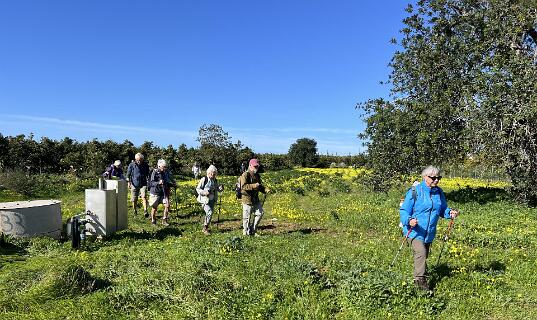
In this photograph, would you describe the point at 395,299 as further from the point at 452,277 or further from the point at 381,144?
the point at 381,144

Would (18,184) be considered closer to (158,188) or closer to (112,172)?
(112,172)

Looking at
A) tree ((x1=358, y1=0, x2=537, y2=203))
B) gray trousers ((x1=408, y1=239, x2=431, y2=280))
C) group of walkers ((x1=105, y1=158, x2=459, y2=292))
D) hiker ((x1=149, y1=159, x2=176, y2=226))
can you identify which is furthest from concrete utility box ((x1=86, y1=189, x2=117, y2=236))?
tree ((x1=358, y1=0, x2=537, y2=203))

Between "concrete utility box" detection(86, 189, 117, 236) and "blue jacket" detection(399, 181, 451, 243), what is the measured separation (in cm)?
846

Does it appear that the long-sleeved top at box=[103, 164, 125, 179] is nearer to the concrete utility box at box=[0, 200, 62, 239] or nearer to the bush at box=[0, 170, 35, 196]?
the concrete utility box at box=[0, 200, 62, 239]

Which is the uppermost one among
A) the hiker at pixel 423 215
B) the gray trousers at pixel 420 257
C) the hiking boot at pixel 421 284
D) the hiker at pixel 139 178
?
the hiker at pixel 139 178

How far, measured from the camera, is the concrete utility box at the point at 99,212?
39.8 ft

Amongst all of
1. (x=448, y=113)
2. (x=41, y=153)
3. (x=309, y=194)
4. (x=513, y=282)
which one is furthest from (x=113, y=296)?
(x=41, y=153)

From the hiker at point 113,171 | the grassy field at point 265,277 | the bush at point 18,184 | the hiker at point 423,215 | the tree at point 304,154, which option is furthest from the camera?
the tree at point 304,154

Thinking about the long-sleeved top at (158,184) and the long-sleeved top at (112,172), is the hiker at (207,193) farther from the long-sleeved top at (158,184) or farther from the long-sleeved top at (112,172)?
→ the long-sleeved top at (112,172)

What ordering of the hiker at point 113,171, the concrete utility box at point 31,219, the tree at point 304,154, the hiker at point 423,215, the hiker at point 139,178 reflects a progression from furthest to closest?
the tree at point 304,154 → the hiker at point 113,171 → the hiker at point 139,178 → the concrete utility box at point 31,219 → the hiker at point 423,215

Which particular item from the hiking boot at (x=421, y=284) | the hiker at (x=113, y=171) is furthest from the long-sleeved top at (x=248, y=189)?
the hiker at (x=113, y=171)

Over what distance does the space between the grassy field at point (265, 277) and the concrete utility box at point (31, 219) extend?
482 millimetres

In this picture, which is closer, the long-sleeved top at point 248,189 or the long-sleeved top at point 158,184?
the long-sleeved top at point 248,189

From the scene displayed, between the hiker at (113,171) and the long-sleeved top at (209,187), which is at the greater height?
the hiker at (113,171)
